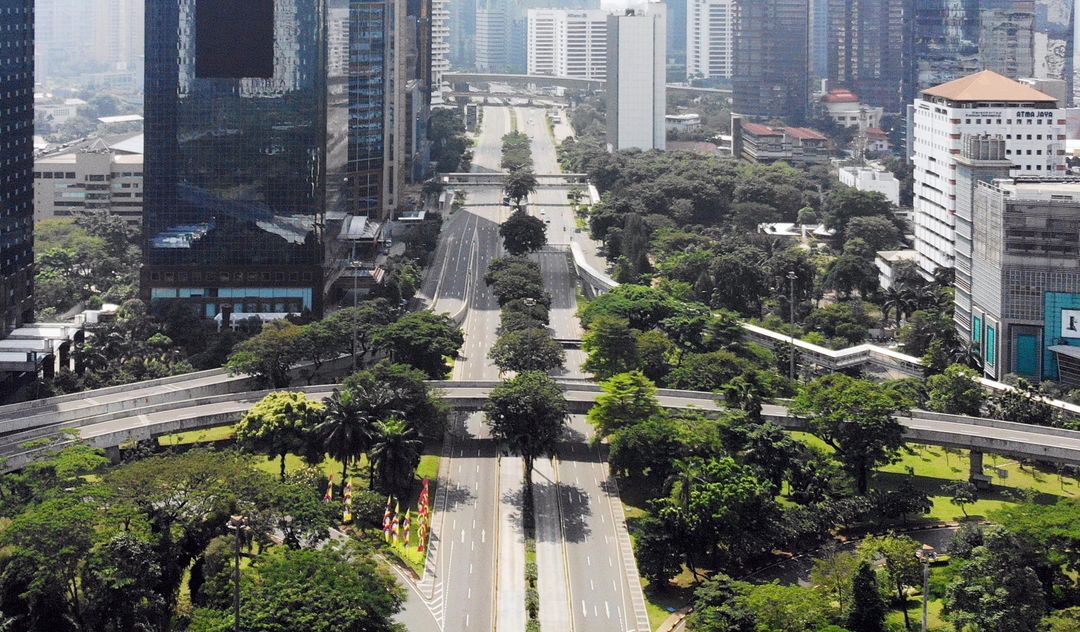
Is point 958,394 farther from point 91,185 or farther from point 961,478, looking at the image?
point 91,185

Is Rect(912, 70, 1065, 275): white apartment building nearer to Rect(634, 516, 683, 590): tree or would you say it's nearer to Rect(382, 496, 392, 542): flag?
Rect(634, 516, 683, 590): tree

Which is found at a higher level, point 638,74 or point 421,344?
point 638,74

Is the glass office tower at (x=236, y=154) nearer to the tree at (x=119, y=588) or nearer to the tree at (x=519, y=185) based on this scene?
the tree at (x=119, y=588)

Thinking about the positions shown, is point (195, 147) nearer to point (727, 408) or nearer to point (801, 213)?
point (727, 408)

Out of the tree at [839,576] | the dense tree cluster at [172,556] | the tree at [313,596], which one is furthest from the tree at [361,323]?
the tree at [839,576]

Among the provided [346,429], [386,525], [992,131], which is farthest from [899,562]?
[992,131]

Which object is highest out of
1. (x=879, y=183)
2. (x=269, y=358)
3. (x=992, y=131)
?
(x=992, y=131)
